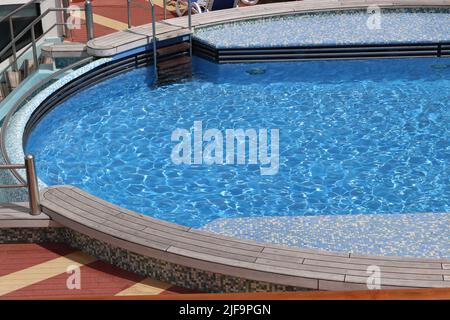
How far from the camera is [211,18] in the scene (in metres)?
11.7

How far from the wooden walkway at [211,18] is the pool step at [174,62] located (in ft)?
0.72

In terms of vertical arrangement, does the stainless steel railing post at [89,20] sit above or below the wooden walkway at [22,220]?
above

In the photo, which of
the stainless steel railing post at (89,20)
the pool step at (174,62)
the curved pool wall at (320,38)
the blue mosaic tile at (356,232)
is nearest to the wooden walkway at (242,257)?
the blue mosaic tile at (356,232)

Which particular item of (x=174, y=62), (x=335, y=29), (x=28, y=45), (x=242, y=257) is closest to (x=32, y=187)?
(x=242, y=257)

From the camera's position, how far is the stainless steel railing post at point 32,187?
19.0 feet

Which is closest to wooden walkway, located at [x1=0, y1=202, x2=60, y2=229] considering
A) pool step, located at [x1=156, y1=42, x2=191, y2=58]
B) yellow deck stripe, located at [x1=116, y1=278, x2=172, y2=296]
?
yellow deck stripe, located at [x1=116, y1=278, x2=172, y2=296]

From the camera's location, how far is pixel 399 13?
40.0 ft

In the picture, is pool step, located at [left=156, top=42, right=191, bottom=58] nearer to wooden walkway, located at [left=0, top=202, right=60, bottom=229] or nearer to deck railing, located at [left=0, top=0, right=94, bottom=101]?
deck railing, located at [left=0, top=0, right=94, bottom=101]

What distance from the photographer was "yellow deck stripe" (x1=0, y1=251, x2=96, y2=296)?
18.3ft

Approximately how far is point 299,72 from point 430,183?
3.65 m

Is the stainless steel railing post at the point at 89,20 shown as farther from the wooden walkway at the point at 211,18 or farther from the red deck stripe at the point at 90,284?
the red deck stripe at the point at 90,284

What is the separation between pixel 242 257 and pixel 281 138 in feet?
11.8

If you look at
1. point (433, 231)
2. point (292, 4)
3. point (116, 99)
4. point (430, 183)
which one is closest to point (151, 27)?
point (116, 99)

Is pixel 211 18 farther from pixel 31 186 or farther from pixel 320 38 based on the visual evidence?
pixel 31 186
